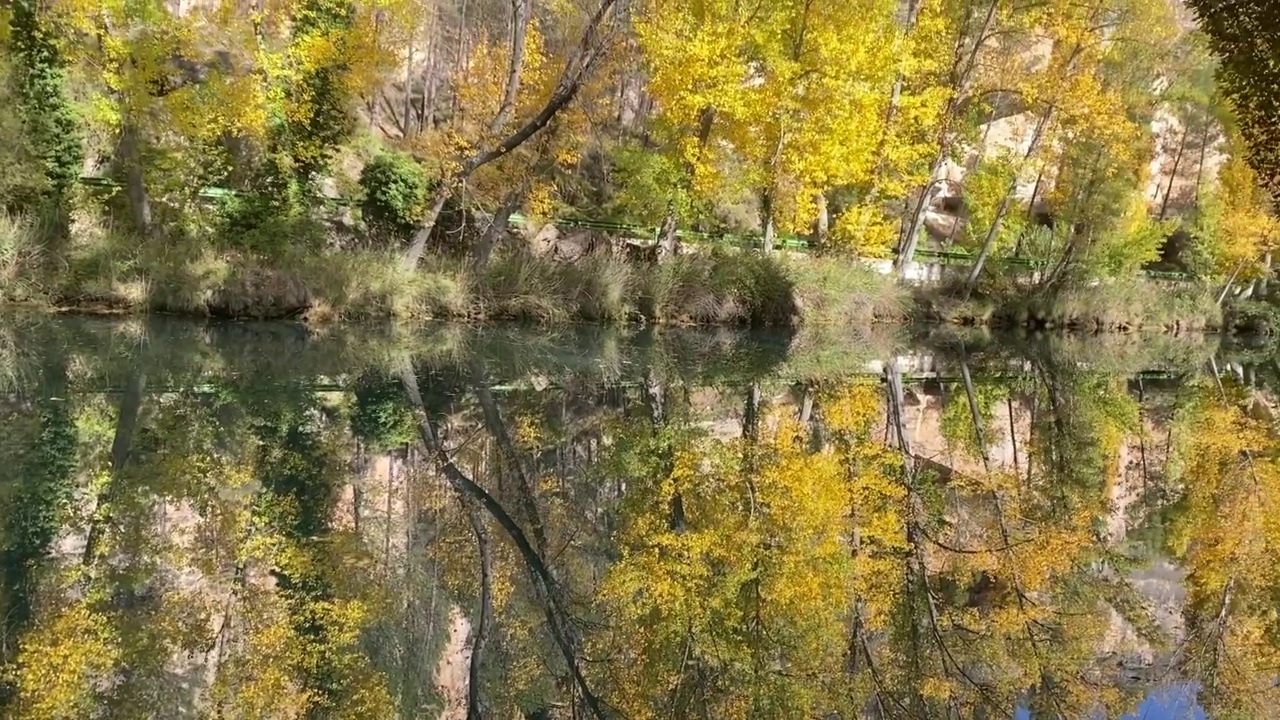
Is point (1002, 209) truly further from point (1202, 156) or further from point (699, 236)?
point (1202, 156)

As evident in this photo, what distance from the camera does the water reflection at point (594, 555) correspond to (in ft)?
10.3

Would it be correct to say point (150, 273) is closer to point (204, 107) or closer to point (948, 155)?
point (204, 107)

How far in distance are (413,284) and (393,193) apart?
10.4ft

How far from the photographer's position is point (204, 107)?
14.1 metres

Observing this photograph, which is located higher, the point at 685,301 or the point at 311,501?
the point at 685,301

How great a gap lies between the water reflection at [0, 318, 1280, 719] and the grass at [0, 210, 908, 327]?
447cm

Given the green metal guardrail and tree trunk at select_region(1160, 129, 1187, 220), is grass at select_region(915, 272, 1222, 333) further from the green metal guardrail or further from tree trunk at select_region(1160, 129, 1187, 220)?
tree trunk at select_region(1160, 129, 1187, 220)

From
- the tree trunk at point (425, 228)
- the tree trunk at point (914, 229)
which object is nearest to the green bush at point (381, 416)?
the tree trunk at point (425, 228)

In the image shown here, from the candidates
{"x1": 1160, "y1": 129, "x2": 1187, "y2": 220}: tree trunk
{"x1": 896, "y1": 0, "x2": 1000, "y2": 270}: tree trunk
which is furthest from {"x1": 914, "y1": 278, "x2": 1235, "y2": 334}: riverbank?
{"x1": 1160, "y1": 129, "x2": 1187, "y2": 220}: tree trunk

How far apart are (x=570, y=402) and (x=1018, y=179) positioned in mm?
15516

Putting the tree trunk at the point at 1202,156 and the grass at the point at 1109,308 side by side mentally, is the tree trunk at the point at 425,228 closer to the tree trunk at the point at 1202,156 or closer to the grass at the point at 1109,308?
the grass at the point at 1109,308

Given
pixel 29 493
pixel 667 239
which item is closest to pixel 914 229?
pixel 667 239

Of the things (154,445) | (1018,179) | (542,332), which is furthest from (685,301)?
(154,445)

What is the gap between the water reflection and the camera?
3146 mm
